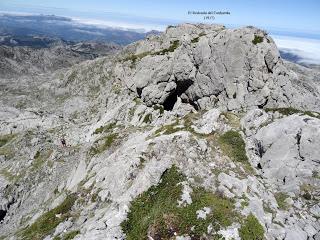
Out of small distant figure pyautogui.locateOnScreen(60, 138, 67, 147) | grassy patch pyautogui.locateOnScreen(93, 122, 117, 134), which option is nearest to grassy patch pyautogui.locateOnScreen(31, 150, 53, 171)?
small distant figure pyautogui.locateOnScreen(60, 138, 67, 147)

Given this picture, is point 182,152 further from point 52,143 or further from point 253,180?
point 52,143

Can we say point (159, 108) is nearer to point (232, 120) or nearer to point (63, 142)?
point (63, 142)

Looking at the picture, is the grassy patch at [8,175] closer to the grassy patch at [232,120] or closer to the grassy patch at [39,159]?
the grassy patch at [39,159]

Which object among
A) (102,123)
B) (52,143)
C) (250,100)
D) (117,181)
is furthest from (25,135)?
(117,181)

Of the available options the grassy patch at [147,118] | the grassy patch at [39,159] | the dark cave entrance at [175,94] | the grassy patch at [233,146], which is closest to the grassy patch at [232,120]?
the grassy patch at [233,146]

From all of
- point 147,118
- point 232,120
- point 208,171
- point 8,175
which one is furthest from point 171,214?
point 8,175

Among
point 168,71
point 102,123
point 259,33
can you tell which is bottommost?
point 102,123
